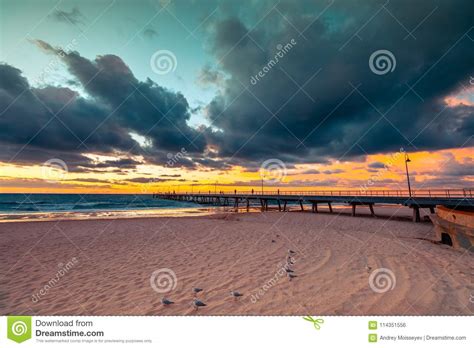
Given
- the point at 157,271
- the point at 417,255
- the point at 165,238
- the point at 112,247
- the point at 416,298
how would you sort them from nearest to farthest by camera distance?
1. the point at 416,298
2. the point at 157,271
3. the point at 417,255
4. the point at 112,247
5. the point at 165,238

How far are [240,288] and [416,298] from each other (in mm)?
3354

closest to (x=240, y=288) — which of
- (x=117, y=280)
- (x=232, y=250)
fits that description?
(x=117, y=280)

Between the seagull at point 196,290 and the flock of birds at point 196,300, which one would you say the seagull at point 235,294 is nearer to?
the flock of birds at point 196,300

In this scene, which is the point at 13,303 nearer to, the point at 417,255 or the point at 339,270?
the point at 339,270

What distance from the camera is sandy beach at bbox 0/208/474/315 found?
13.6ft

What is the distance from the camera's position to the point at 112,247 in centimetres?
970

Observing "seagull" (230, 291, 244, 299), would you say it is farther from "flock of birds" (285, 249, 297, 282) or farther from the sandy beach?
"flock of birds" (285, 249, 297, 282)
